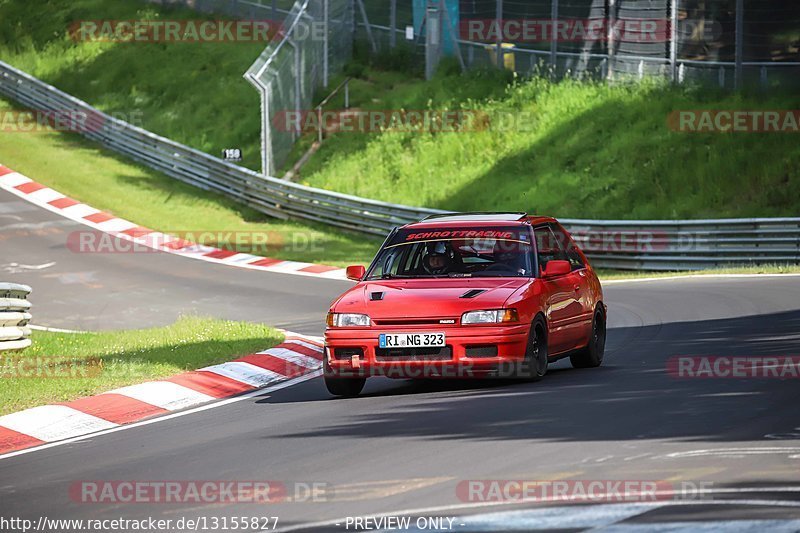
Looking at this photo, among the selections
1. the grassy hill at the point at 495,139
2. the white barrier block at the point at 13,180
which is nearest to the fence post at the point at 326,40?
the grassy hill at the point at 495,139

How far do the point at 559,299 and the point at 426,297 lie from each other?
5.23 feet

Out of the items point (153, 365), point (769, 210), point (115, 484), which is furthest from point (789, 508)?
point (769, 210)

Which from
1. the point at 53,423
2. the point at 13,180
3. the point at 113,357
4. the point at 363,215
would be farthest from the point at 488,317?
the point at 13,180

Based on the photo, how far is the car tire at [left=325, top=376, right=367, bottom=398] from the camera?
11859mm

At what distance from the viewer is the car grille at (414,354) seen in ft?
37.3

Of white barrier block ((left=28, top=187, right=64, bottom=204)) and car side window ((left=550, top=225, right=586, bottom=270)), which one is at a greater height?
car side window ((left=550, top=225, right=586, bottom=270))

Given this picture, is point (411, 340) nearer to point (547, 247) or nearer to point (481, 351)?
point (481, 351)

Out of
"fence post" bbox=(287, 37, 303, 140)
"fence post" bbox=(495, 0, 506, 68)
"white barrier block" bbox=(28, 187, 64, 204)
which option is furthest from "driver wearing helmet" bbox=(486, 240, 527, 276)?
"fence post" bbox=(495, 0, 506, 68)

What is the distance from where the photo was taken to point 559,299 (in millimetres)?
12602

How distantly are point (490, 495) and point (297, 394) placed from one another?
5.29m

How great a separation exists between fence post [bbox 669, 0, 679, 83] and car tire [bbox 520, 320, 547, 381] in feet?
75.9

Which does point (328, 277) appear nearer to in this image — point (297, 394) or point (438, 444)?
point (297, 394)

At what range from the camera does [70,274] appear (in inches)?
1022

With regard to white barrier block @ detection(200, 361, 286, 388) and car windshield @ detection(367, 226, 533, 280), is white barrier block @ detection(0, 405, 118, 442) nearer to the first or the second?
white barrier block @ detection(200, 361, 286, 388)
